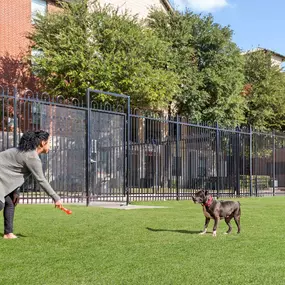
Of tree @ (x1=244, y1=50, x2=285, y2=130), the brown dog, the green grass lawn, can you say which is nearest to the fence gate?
the green grass lawn

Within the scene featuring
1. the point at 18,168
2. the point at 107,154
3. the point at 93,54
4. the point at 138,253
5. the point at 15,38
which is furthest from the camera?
the point at 15,38

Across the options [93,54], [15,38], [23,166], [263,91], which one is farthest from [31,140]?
[263,91]

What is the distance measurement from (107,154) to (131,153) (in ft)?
7.00

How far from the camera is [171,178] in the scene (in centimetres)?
1747

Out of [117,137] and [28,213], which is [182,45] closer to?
[117,137]

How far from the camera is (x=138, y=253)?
6.01 m

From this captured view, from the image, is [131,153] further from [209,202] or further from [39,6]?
[39,6]

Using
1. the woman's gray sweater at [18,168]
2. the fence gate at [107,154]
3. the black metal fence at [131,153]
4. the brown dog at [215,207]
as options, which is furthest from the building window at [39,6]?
the brown dog at [215,207]

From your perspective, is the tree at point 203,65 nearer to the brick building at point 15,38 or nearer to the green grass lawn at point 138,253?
the brick building at point 15,38

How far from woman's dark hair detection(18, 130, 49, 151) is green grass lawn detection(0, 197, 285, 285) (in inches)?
52.5

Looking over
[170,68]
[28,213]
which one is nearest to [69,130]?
[28,213]

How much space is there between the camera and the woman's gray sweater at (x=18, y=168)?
654 centimetres

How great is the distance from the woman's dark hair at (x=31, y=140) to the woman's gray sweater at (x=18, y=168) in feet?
0.23

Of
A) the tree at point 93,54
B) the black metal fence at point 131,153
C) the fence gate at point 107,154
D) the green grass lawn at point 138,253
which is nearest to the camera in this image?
the green grass lawn at point 138,253
